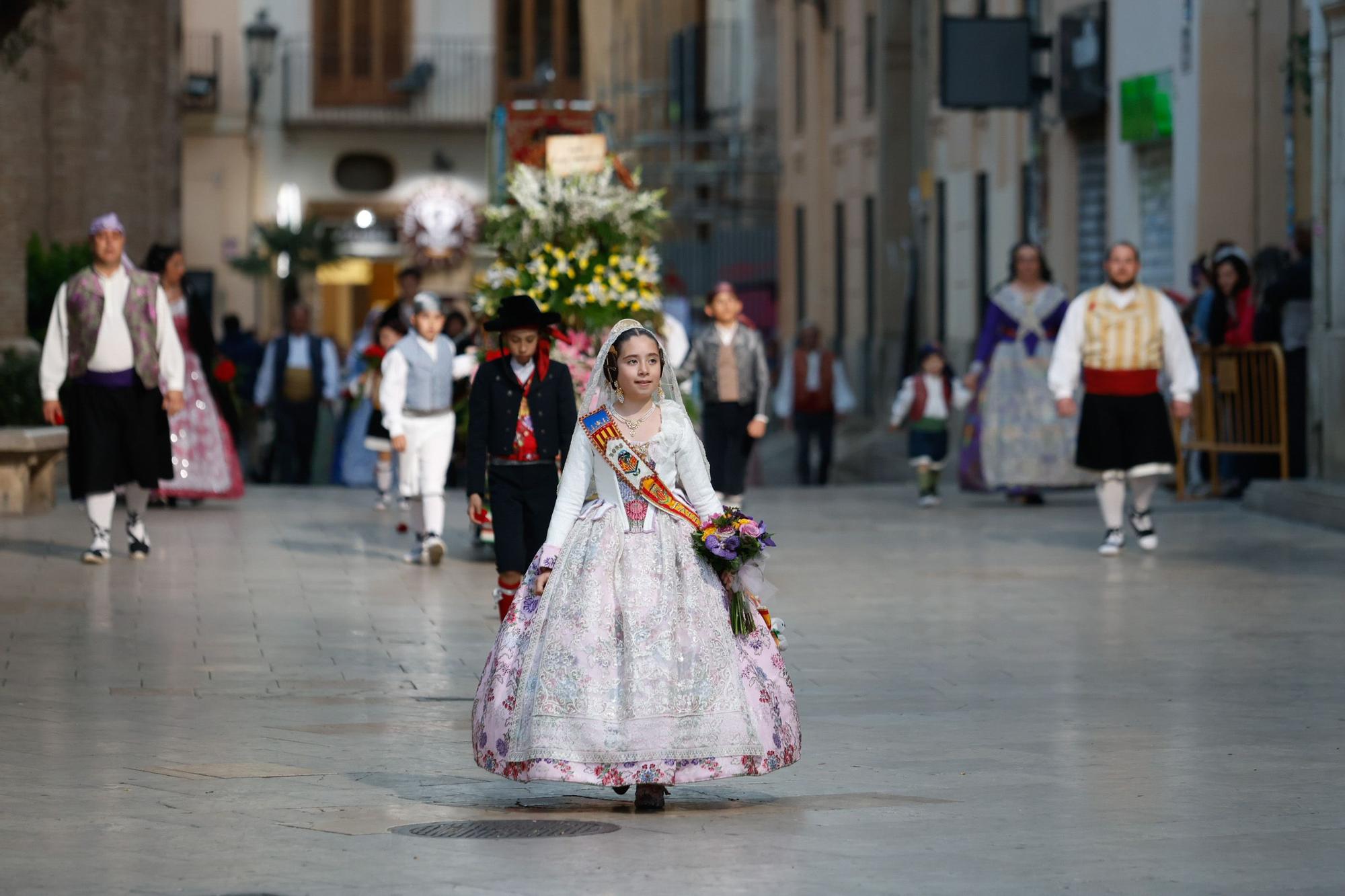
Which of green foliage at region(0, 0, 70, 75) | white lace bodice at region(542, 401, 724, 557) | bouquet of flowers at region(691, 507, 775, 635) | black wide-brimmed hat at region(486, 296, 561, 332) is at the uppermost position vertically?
green foliage at region(0, 0, 70, 75)

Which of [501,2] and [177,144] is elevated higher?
[501,2]

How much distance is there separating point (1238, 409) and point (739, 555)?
41.8ft

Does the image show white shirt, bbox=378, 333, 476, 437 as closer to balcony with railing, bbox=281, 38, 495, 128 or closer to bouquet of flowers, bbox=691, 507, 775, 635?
bouquet of flowers, bbox=691, 507, 775, 635

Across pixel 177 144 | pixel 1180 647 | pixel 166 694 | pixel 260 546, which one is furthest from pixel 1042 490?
pixel 177 144

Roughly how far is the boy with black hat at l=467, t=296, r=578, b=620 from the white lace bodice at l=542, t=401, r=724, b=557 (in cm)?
353

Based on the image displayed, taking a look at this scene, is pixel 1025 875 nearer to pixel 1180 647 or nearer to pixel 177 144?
pixel 1180 647

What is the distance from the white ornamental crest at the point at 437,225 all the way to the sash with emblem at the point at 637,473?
3876 cm

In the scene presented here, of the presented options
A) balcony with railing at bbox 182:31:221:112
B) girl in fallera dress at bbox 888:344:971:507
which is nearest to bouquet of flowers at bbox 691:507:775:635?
girl in fallera dress at bbox 888:344:971:507

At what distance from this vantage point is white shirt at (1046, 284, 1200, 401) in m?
15.6

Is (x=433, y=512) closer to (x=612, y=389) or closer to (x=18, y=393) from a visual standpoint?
(x=18, y=393)

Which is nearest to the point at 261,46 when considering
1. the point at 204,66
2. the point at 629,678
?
the point at 204,66

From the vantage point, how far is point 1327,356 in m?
18.7

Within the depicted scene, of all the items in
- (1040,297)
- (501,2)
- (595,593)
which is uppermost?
(501,2)

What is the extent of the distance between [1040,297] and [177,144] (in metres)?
16.8
